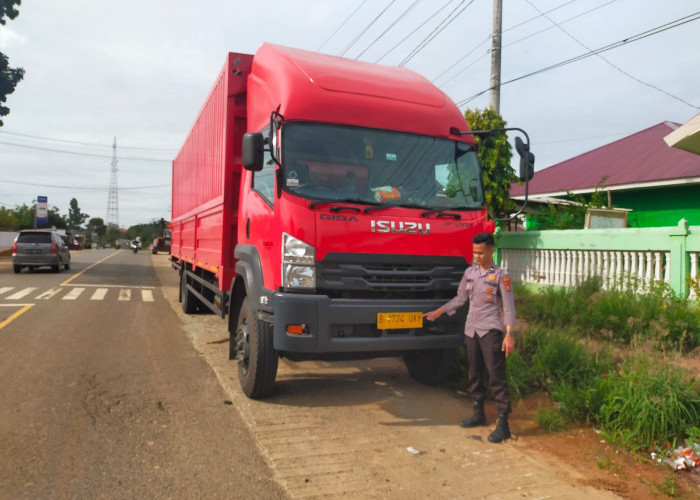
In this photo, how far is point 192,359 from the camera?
690 cm

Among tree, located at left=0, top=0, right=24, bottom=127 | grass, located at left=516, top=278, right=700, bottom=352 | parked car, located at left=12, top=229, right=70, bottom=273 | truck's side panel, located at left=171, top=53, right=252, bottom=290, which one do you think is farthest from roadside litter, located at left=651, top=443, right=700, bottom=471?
tree, located at left=0, top=0, right=24, bottom=127

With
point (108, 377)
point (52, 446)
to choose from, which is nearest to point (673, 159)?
point (108, 377)

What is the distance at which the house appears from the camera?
40.5 feet

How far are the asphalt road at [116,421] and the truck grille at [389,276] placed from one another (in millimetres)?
1438

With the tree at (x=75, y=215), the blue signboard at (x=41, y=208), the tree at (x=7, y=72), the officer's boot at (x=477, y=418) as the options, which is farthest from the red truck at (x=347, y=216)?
the tree at (x=75, y=215)

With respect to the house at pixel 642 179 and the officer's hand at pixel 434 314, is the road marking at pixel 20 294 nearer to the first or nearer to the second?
the officer's hand at pixel 434 314

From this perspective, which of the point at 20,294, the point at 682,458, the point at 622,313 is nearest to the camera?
the point at 682,458

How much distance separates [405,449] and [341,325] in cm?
113

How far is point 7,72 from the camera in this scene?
2492 cm

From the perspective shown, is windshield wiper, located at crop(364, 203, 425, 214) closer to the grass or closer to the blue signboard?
the grass

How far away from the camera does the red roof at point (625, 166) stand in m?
12.6

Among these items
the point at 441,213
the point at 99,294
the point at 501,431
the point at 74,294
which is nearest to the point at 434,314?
the point at 441,213

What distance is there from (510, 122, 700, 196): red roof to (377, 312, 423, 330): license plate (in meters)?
9.79

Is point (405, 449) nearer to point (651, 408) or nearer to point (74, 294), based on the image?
point (651, 408)
